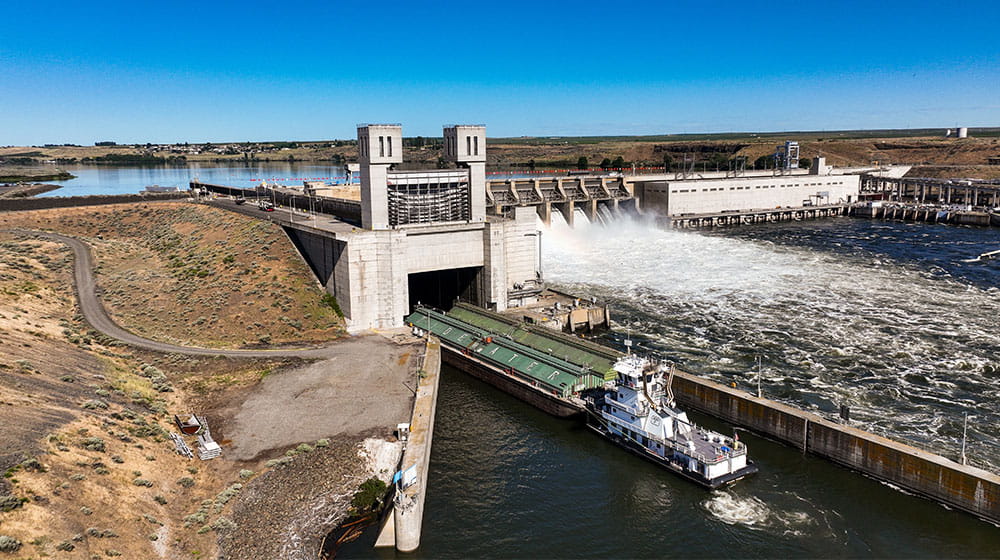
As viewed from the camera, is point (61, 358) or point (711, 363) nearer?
point (61, 358)

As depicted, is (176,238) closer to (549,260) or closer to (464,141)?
(464,141)

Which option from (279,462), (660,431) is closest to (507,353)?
(660,431)

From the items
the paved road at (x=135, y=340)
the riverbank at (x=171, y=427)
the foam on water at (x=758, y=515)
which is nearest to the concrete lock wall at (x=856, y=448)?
the foam on water at (x=758, y=515)

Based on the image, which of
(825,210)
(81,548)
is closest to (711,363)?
(81,548)

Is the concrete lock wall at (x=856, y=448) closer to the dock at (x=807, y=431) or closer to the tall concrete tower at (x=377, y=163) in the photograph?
the dock at (x=807, y=431)

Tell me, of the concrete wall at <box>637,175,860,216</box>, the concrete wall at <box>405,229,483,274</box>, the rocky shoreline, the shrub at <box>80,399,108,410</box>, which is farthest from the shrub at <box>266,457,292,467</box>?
the concrete wall at <box>637,175,860,216</box>

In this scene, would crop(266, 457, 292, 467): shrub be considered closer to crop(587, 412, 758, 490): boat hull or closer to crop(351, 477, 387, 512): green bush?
crop(351, 477, 387, 512): green bush
